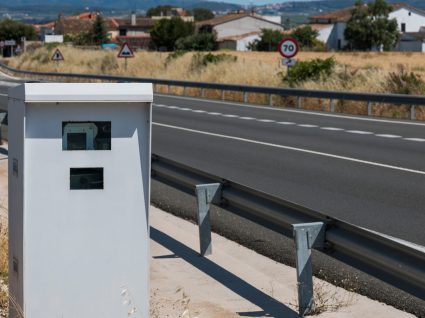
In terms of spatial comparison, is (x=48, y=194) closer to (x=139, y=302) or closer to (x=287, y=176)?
(x=139, y=302)

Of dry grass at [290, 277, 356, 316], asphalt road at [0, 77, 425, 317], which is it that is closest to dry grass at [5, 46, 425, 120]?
asphalt road at [0, 77, 425, 317]

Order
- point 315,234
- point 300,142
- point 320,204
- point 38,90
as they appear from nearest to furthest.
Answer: point 38,90 < point 315,234 < point 320,204 < point 300,142

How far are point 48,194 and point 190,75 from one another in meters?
45.5

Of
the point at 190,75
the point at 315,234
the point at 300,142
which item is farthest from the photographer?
the point at 190,75

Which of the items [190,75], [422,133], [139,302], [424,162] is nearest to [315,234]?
[139,302]

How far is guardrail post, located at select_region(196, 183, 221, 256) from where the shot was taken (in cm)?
886

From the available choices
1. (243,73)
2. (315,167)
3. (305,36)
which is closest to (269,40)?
(305,36)

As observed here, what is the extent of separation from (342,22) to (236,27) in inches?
792

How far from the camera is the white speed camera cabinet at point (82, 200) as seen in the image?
18.3 feet

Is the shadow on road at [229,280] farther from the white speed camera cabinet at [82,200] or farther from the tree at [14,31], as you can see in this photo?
the tree at [14,31]

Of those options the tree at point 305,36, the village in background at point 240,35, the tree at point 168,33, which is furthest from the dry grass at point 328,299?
the tree at point 305,36

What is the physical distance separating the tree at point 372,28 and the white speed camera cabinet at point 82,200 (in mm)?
133832

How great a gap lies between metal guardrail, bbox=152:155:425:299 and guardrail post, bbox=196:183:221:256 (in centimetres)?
4

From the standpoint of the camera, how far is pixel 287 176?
49.5 feet
